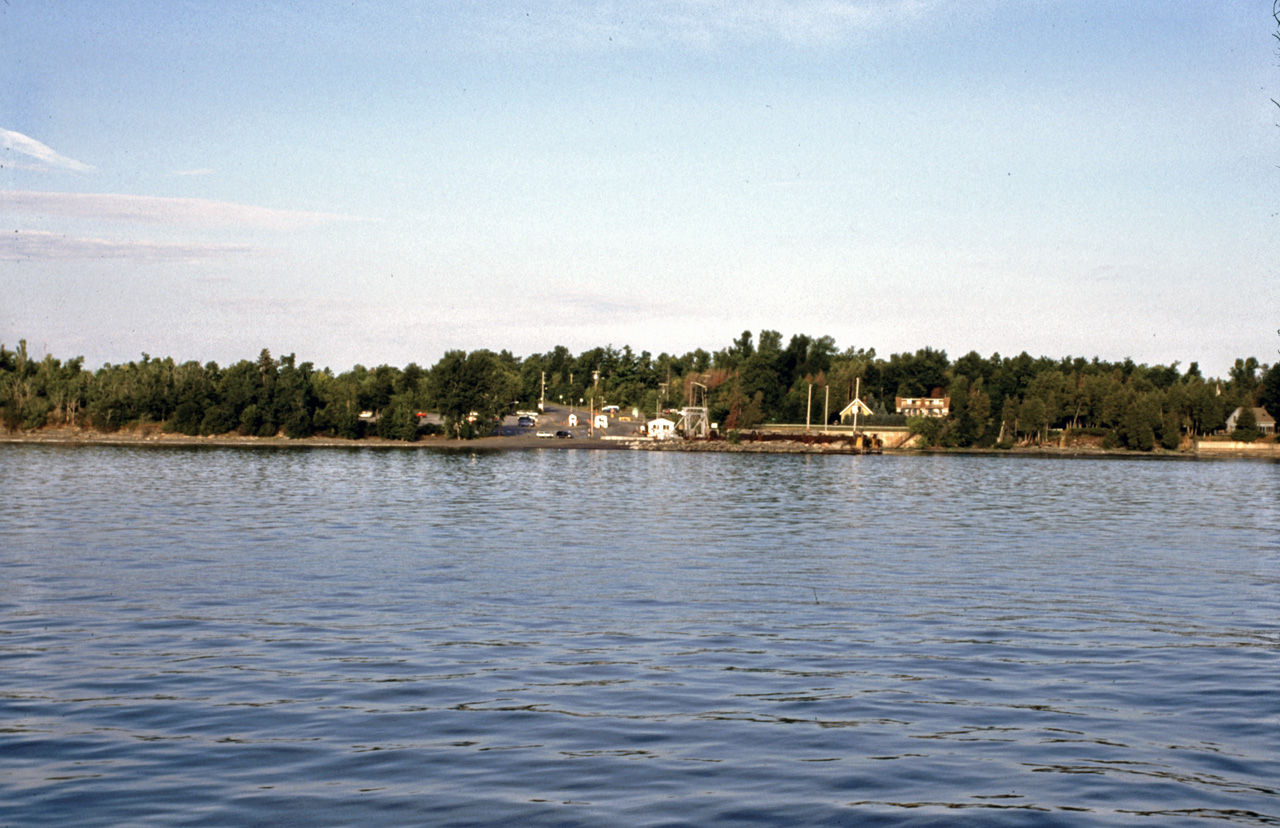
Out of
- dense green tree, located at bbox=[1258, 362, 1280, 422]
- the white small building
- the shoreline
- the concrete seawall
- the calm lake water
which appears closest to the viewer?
the calm lake water

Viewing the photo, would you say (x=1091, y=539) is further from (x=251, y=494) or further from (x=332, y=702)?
(x=251, y=494)

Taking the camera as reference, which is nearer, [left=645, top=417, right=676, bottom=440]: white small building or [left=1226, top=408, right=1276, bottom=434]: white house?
[left=645, top=417, right=676, bottom=440]: white small building

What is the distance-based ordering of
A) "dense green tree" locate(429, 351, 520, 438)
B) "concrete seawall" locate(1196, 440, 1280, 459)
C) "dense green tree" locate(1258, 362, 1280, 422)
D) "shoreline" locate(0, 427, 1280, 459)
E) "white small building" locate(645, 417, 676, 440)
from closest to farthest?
"shoreline" locate(0, 427, 1280, 459) < "dense green tree" locate(429, 351, 520, 438) < "concrete seawall" locate(1196, 440, 1280, 459) < "white small building" locate(645, 417, 676, 440) < "dense green tree" locate(1258, 362, 1280, 422)

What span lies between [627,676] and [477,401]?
399 feet

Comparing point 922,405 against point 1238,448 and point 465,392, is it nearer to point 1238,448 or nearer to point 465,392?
point 1238,448

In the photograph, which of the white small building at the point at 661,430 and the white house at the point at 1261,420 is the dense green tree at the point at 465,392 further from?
the white house at the point at 1261,420

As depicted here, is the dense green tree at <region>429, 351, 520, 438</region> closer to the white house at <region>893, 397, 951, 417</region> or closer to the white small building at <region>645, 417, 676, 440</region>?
the white small building at <region>645, 417, 676, 440</region>

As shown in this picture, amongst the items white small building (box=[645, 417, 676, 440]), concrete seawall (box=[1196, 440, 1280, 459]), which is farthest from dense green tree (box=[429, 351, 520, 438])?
concrete seawall (box=[1196, 440, 1280, 459])

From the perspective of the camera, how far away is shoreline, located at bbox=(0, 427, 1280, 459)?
131125mm

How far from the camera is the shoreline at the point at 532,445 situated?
131125mm

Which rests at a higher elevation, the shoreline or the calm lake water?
the shoreline

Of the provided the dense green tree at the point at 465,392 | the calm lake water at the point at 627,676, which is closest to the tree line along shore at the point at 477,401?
the dense green tree at the point at 465,392

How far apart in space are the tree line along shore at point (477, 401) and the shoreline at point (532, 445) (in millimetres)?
1623

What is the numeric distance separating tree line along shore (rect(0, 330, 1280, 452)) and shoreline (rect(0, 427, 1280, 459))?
1.62 metres
